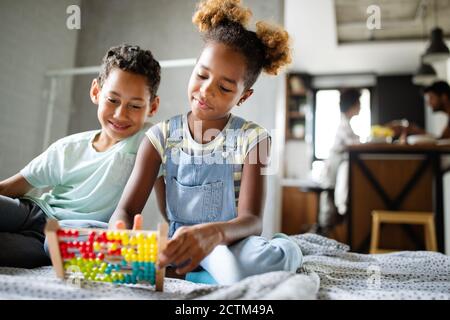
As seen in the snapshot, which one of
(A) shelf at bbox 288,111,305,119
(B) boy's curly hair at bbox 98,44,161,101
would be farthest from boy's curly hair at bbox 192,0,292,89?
(A) shelf at bbox 288,111,305,119

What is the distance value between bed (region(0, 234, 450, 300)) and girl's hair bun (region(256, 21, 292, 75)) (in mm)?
404

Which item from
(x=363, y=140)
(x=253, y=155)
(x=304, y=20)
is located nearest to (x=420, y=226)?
(x=363, y=140)

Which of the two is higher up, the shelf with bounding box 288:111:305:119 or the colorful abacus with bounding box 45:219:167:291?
the shelf with bounding box 288:111:305:119

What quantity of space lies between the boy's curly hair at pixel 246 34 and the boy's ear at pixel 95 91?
0.77ft

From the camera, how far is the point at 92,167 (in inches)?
32.2

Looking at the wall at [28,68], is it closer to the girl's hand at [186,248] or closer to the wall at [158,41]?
the wall at [158,41]

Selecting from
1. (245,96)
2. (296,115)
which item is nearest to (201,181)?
(245,96)

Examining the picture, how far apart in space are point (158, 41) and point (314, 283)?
57cm

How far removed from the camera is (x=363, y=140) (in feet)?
8.20

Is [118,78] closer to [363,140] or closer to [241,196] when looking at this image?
[241,196]

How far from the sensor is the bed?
1.67 feet

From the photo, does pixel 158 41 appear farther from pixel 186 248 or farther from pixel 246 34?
pixel 186 248
